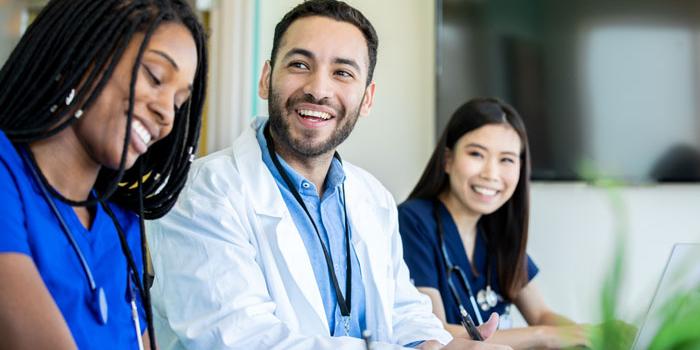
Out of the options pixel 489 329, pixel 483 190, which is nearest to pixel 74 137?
pixel 489 329

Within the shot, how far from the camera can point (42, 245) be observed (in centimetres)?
89

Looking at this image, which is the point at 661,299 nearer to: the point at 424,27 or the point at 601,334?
the point at 601,334

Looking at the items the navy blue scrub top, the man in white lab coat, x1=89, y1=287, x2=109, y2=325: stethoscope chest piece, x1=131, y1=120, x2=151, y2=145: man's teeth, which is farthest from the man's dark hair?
x1=89, y1=287, x2=109, y2=325: stethoscope chest piece

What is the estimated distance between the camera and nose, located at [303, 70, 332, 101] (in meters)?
1.52

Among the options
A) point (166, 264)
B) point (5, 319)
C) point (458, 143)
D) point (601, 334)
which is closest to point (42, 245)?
point (5, 319)

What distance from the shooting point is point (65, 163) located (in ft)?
3.11

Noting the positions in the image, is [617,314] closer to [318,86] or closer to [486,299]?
[318,86]

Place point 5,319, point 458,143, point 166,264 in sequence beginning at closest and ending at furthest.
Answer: point 5,319, point 166,264, point 458,143

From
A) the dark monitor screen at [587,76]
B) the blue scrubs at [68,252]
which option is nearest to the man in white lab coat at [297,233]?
the blue scrubs at [68,252]

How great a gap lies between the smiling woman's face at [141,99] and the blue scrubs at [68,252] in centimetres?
9

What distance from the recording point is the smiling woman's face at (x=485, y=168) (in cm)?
212

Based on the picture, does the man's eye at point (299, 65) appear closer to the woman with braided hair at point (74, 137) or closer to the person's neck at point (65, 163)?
the woman with braided hair at point (74, 137)

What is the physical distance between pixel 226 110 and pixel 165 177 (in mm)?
1692

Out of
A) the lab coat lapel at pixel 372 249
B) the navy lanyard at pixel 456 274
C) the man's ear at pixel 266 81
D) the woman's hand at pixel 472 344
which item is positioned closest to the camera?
the woman's hand at pixel 472 344
